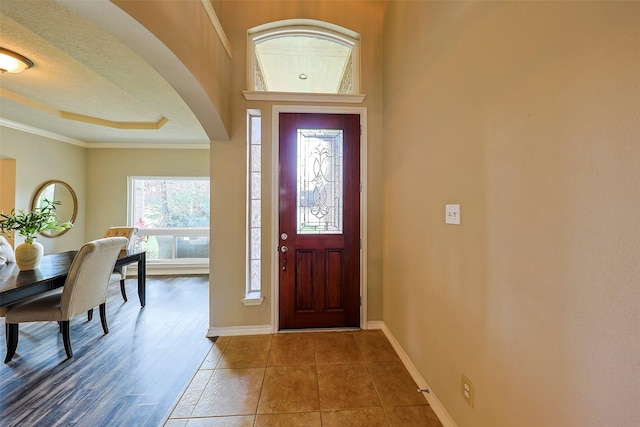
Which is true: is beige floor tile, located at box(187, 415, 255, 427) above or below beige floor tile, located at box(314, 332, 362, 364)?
below

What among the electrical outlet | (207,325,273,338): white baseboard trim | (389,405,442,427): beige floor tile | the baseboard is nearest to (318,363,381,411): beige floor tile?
(389,405,442,427): beige floor tile

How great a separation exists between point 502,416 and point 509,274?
65 centimetres

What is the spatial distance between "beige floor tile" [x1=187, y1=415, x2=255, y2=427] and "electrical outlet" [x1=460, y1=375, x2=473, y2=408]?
1.26 metres

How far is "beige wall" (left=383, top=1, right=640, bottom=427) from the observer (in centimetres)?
70

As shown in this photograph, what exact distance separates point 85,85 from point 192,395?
3.70 meters

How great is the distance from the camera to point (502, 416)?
3.59 ft

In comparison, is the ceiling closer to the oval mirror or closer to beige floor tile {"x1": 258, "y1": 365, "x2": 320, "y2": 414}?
the oval mirror

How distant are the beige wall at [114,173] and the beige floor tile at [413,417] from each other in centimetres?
516

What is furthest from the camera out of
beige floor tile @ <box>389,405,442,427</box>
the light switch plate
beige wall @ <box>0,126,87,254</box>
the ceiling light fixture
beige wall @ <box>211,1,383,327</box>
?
beige wall @ <box>0,126,87,254</box>

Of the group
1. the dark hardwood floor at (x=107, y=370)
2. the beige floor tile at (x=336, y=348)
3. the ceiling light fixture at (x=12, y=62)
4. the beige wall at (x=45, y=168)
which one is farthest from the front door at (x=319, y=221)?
the beige wall at (x=45, y=168)

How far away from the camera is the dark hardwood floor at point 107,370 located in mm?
1618

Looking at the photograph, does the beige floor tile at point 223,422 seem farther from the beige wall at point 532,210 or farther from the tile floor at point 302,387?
the beige wall at point 532,210

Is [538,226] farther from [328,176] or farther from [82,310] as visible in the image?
[82,310]

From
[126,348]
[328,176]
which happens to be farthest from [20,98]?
[328,176]
